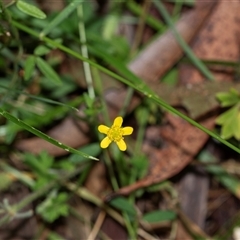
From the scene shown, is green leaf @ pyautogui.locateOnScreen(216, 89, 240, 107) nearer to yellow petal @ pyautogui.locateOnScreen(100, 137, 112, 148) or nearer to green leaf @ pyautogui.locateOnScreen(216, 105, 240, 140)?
green leaf @ pyautogui.locateOnScreen(216, 105, 240, 140)

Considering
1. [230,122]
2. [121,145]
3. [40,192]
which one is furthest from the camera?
[40,192]

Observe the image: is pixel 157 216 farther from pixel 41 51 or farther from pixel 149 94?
pixel 41 51

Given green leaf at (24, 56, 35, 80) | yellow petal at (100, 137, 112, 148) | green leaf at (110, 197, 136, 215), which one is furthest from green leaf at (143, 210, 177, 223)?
green leaf at (24, 56, 35, 80)

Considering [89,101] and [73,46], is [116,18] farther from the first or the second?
[89,101]

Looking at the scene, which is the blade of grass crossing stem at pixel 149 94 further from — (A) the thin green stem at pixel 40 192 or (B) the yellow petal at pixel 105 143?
(A) the thin green stem at pixel 40 192

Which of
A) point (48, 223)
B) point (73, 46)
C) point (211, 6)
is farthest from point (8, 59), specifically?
point (211, 6)

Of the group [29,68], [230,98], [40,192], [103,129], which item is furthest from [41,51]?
[230,98]

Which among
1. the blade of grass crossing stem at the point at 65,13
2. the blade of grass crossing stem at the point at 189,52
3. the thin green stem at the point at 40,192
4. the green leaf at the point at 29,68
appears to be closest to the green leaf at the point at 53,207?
the thin green stem at the point at 40,192
